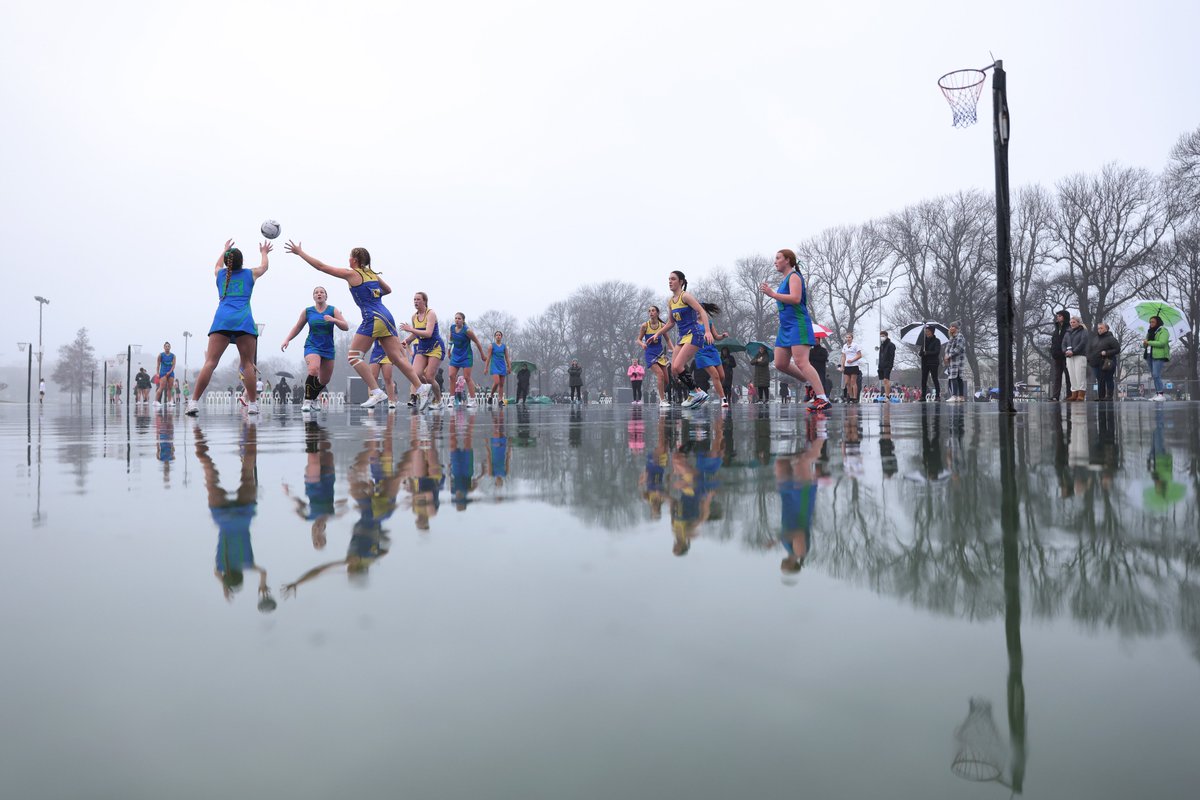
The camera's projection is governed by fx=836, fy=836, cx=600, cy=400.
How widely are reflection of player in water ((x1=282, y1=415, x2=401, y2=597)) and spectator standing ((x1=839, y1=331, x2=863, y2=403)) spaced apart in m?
23.1

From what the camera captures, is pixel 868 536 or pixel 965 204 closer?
pixel 868 536

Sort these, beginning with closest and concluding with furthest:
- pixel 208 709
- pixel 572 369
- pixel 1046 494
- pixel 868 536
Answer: pixel 208 709 < pixel 868 536 < pixel 1046 494 < pixel 572 369

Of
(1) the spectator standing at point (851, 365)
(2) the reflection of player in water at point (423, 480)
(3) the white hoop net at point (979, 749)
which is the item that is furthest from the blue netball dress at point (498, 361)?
(3) the white hoop net at point (979, 749)

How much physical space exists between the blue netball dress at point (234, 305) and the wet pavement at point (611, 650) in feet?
26.8

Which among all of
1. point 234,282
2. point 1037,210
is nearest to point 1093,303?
point 1037,210

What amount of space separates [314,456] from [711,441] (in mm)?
2332

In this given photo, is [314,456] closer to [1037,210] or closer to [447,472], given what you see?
[447,472]

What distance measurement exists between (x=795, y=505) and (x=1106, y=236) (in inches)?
1859

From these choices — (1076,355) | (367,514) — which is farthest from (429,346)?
(1076,355)

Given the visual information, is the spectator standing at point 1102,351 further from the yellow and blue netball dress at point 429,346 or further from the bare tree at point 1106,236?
the bare tree at point 1106,236

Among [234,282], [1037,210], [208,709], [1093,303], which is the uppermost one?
[1037,210]

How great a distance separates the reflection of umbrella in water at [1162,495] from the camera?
85.2 inches

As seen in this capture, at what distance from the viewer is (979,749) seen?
0.81 m

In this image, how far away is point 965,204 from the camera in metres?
45.8
